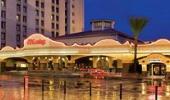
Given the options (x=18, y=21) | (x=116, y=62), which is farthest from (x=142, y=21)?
(x=18, y=21)

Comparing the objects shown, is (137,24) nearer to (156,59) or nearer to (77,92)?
(156,59)

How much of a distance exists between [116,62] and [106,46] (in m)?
4.50

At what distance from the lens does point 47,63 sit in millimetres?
Answer: 85125

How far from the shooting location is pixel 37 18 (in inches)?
5054

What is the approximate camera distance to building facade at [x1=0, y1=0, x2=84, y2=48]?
116 meters

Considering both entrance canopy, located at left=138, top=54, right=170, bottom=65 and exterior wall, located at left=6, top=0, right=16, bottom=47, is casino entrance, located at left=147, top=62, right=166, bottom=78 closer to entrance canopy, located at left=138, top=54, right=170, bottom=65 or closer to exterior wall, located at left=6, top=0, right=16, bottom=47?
entrance canopy, located at left=138, top=54, right=170, bottom=65

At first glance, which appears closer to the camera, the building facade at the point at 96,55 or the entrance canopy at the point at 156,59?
the entrance canopy at the point at 156,59

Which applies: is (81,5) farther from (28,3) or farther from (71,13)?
(28,3)

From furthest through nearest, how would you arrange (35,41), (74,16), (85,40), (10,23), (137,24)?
(74,16), (10,23), (85,40), (35,41), (137,24)

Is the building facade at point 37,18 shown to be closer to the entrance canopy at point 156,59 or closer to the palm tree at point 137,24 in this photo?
the palm tree at point 137,24

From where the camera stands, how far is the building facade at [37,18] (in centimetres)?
11550

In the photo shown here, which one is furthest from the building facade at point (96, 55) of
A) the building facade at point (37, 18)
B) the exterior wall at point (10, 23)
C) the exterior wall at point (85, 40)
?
the building facade at point (37, 18)

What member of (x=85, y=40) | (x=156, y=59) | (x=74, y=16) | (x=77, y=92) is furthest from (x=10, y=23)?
(x=77, y=92)

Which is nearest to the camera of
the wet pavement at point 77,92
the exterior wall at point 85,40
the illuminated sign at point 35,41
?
the wet pavement at point 77,92
